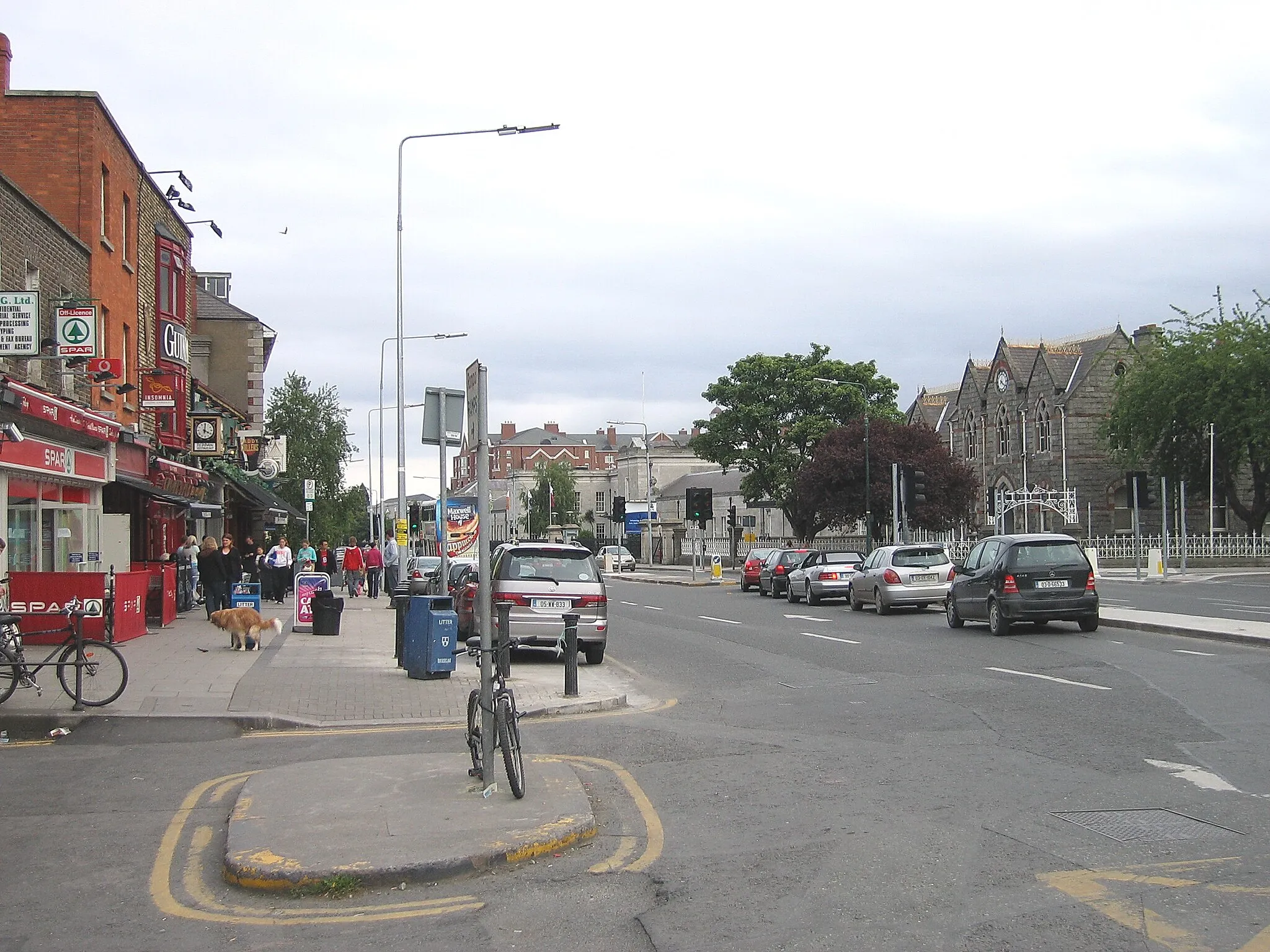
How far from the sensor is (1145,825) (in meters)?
7.12

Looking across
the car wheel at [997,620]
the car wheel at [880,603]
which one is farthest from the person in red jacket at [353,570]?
the car wheel at [997,620]

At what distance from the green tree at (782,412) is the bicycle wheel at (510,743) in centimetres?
6059

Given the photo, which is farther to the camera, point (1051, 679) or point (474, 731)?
point (1051, 679)

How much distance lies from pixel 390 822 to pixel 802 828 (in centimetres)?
243

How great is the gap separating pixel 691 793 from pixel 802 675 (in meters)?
7.59

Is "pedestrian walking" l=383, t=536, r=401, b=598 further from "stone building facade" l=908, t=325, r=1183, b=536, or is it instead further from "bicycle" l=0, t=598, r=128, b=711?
"stone building facade" l=908, t=325, r=1183, b=536

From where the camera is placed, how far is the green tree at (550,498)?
129000 millimetres

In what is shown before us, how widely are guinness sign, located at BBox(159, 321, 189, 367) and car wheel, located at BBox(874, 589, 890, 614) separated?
1659cm

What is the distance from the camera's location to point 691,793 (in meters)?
8.35

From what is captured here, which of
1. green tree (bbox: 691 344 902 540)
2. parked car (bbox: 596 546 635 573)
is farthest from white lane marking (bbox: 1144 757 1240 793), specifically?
parked car (bbox: 596 546 635 573)

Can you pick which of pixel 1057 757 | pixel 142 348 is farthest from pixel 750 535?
pixel 1057 757

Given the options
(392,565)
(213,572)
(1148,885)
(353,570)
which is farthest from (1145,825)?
(353,570)

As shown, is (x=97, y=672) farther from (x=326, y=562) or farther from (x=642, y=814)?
(x=326, y=562)

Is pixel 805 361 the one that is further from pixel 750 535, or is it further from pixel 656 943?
pixel 656 943
